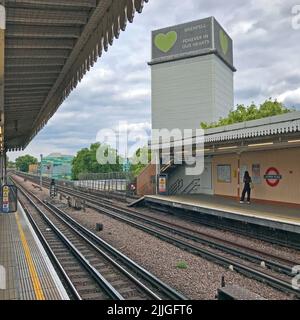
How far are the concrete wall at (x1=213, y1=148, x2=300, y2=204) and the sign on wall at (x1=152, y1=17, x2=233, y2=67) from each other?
10198cm

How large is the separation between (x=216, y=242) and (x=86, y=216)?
9923 millimetres

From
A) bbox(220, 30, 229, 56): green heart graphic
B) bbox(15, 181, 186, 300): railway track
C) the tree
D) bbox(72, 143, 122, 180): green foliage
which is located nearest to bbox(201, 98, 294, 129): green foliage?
bbox(15, 181, 186, 300): railway track

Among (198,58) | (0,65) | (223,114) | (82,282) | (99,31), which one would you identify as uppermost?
(198,58)

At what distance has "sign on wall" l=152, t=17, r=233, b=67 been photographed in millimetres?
114875

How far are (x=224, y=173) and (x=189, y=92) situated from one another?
10091cm

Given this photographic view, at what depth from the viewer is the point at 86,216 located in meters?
20.0

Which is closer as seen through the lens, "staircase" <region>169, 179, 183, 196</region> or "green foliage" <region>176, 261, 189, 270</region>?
"green foliage" <region>176, 261, 189, 270</region>

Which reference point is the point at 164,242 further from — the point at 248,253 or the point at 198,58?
the point at 198,58

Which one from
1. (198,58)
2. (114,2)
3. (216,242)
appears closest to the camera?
(114,2)

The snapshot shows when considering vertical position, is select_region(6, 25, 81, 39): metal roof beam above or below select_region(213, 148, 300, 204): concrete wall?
above

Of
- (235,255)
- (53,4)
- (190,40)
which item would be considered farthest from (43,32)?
(190,40)

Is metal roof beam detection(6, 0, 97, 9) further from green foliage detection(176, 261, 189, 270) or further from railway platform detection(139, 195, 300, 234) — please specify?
railway platform detection(139, 195, 300, 234)

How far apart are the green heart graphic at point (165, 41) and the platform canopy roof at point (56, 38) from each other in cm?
11527
